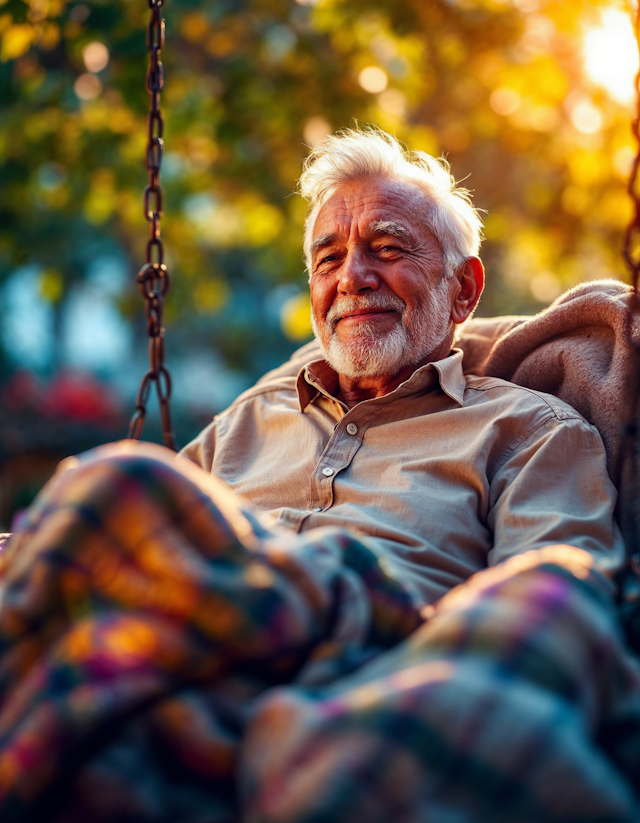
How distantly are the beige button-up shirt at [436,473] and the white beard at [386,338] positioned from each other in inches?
4.4

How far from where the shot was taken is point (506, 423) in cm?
190

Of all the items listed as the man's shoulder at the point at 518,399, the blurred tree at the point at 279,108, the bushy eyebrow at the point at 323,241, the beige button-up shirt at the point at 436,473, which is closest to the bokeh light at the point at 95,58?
the blurred tree at the point at 279,108

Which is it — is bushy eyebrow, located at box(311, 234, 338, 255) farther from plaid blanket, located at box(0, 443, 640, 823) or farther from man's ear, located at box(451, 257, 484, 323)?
plaid blanket, located at box(0, 443, 640, 823)

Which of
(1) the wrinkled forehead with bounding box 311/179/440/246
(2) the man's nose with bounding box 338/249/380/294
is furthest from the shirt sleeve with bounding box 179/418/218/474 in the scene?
(1) the wrinkled forehead with bounding box 311/179/440/246

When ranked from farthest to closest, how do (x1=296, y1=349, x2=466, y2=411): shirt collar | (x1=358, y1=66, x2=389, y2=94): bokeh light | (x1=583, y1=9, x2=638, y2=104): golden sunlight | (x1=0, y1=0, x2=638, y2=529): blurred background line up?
(x1=358, y1=66, x2=389, y2=94): bokeh light
(x1=0, y1=0, x2=638, y2=529): blurred background
(x1=583, y1=9, x2=638, y2=104): golden sunlight
(x1=296, y1=349, x2=466, y2=411): shirt collar

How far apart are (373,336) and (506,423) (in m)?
0.48

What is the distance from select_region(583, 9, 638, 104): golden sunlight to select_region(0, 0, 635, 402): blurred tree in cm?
3

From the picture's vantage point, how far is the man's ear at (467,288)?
7.89 feet

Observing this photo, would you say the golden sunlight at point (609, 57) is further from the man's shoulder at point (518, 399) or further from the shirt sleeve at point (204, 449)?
the shirt sleeve at point (204, 449)

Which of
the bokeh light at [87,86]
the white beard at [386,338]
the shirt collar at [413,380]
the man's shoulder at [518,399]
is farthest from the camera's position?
the bokeh light at [87,86]

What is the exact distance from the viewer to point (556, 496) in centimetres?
171

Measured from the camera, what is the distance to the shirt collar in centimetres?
203

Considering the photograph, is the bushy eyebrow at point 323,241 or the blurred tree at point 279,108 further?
the blurred tree at point 279,108

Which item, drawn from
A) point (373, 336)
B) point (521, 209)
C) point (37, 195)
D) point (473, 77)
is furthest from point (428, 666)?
point (521, 209)
